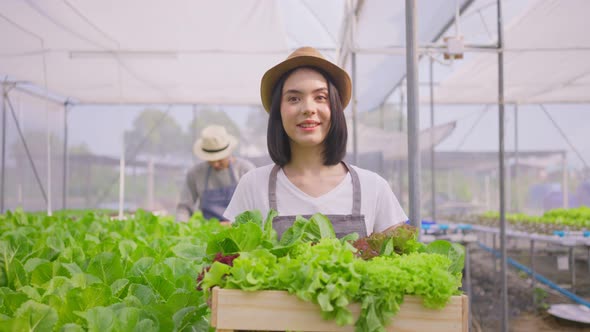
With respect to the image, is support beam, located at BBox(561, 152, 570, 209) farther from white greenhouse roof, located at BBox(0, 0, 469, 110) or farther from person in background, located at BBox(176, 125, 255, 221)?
person in background, located at BBox(176, 125, 255, 221)

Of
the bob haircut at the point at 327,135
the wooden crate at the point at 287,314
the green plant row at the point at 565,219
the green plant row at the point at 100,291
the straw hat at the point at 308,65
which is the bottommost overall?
the green plant row at the point at 565,219

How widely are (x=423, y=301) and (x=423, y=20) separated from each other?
17.4 feet

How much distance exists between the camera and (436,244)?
1.34 m

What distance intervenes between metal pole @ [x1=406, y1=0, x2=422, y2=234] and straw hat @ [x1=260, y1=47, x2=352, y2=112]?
33cm

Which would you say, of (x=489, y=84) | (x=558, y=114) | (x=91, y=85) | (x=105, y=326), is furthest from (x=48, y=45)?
(x=558, y=114)

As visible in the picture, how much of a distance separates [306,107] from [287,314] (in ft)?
2.88

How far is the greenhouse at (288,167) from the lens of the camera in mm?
1151

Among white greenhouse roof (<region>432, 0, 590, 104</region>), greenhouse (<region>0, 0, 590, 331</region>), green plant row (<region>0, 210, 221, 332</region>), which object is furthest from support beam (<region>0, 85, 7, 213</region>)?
white greenhouse roof (<region>432, 0, 590, 104</region>)

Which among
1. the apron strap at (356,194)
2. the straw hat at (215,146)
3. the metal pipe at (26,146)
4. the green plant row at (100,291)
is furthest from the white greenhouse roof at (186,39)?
the green plant row at (100,291)

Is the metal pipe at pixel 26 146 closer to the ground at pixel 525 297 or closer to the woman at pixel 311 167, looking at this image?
the ground at pixel 525 297

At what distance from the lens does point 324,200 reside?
183 centimetres

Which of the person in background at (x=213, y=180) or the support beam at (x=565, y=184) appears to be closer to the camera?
the person in background at (x=213, y=180)

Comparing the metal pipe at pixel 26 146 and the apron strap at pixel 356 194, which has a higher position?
the metal pipe at pixel 26 146

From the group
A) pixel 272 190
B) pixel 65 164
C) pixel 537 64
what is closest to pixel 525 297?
pixel 537 64
